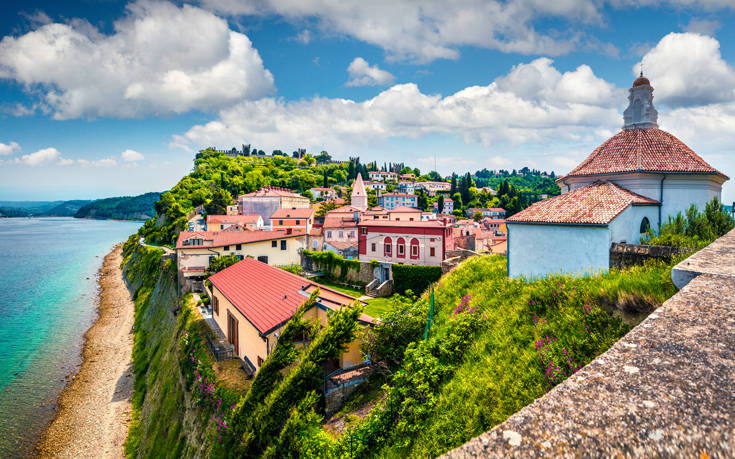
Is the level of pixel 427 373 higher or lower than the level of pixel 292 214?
lower

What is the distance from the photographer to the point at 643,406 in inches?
93.5

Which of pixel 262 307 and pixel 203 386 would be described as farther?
pixel 262 307

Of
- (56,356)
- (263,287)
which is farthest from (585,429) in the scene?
(56,356)

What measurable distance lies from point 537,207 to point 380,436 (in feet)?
37.4

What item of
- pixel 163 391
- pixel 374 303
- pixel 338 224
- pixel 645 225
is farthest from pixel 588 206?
pixel 338 224

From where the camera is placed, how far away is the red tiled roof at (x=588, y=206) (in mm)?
12789

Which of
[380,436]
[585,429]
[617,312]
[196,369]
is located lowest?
[196,369]

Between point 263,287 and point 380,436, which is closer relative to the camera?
point 380,436

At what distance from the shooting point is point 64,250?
97.4 meters

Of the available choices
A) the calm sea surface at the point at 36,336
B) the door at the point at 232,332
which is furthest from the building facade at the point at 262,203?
the door at the point at 232,332

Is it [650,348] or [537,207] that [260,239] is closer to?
[537,207]

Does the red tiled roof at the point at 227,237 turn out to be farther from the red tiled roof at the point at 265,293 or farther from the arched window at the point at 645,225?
the arched window at the point at 645,225

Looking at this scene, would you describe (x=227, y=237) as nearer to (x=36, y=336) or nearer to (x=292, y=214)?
(x=36, y=336)

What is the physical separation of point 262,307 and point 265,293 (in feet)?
4.82
